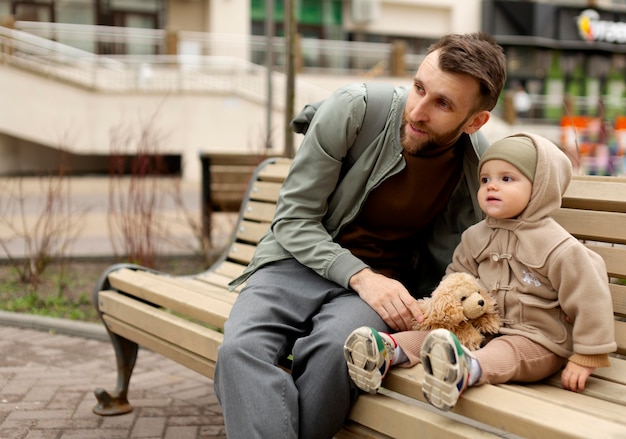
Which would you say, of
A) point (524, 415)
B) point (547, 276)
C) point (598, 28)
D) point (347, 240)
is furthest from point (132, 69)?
point (598, 28)

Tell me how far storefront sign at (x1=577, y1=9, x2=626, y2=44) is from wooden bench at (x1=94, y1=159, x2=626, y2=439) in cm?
2894

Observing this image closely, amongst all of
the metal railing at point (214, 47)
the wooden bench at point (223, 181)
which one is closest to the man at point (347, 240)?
the wooden bench at point (223, 181)

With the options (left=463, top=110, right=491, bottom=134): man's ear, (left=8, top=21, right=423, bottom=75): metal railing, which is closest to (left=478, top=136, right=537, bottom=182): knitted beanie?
(left=463, top=110, right=491, bottom=134): man's ear

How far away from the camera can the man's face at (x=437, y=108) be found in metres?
2.61

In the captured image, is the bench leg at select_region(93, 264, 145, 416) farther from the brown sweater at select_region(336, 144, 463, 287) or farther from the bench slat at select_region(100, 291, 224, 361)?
the brown sweater at select_region(336, 144, 463, 287)

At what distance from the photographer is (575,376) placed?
2.34m

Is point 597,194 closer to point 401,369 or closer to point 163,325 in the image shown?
point 401,369

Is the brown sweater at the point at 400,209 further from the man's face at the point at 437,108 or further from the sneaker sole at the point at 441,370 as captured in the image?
the sneaker sole at the point at 441,370

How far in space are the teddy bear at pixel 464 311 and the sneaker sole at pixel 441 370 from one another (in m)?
0.39

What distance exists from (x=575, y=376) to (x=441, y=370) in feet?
1.79

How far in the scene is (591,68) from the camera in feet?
103

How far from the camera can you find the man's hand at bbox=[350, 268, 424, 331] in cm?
260

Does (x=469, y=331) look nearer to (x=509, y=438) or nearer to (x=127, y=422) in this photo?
(x=509, y=438)

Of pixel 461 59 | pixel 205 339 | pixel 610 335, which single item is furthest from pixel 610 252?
pixel 205 339
